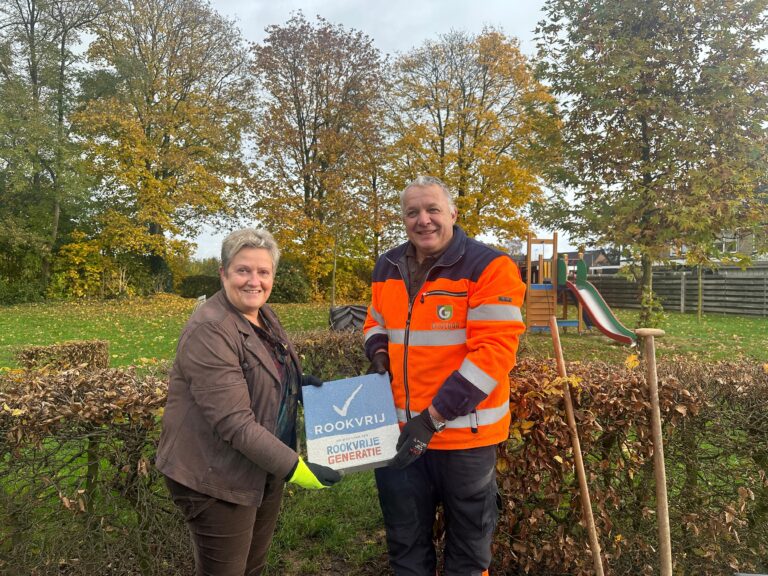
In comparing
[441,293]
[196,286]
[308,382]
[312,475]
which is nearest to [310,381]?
[308,382]

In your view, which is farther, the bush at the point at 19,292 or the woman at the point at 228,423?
the bush at the point at 19,292

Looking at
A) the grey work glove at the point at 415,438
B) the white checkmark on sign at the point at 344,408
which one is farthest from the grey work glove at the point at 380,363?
the grey work glove at the point at 415,438

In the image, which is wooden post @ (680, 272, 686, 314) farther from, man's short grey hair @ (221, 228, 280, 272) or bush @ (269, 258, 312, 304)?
man's short grey hair @ (221, 228, 280, 272)

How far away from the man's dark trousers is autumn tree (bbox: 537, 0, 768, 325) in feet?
26.7

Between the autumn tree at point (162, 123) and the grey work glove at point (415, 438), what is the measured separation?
72.4 ft

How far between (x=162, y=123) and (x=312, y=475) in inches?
975

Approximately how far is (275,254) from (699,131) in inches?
380

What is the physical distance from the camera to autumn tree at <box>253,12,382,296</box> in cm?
2078

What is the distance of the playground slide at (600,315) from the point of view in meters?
11.7

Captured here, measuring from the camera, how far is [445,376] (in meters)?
2.27

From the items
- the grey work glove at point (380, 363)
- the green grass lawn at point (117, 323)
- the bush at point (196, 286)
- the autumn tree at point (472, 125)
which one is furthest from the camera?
the bush at point (196, 286)

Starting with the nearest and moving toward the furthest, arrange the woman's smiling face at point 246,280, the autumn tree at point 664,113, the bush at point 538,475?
the woman's smiling face at point 246,280, the bush at point 538,475, the autumn tree at point 664,113

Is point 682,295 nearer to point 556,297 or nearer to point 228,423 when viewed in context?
point 556,297

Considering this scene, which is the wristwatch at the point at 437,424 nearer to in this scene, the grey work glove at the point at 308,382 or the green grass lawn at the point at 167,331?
the grey work glove at the point at 308,382
